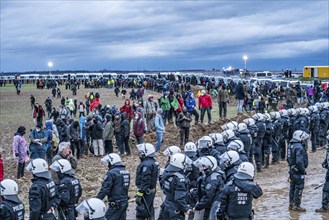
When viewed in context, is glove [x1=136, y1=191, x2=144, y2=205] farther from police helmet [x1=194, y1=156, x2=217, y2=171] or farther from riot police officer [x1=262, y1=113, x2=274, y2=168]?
riot police officer [x1=262, y1=113, x2=274, y2=168]

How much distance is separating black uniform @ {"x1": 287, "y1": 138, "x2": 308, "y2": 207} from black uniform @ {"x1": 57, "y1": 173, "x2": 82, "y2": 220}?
18.6ft

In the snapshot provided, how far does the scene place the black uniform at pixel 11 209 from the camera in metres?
8.66

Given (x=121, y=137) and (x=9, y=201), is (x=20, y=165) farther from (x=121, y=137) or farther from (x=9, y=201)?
(x=9, y=201)

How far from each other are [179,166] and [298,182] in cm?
433

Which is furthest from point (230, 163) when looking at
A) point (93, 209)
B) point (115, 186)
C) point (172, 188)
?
point (93, 209)

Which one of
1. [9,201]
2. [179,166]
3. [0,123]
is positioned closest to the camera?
[9,201]

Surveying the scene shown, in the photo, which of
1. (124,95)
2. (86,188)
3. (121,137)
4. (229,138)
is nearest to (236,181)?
(229,138)

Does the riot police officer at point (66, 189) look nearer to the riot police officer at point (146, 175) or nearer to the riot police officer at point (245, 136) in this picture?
the riot police officer at point (146, 175)

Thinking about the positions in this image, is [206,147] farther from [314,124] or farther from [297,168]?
[314,124]

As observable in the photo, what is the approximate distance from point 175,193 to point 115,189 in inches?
52.3

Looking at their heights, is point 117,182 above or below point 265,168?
above

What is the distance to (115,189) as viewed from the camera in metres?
10.9

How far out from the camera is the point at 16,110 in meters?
42.2

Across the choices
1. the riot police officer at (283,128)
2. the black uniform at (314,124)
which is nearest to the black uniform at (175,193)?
the riot police officer at (283,128)
